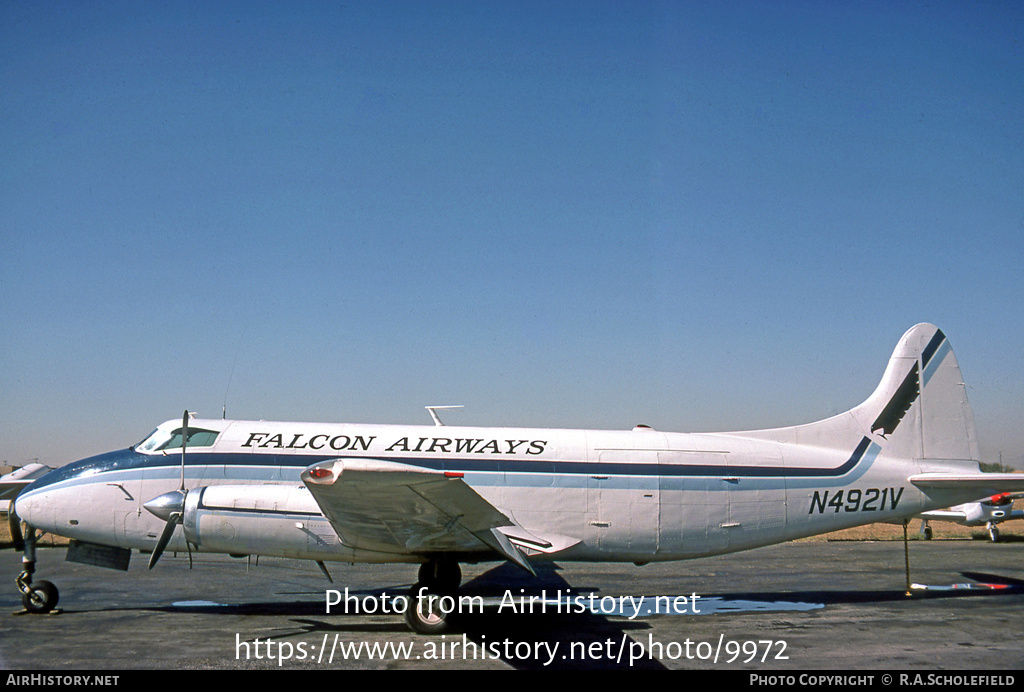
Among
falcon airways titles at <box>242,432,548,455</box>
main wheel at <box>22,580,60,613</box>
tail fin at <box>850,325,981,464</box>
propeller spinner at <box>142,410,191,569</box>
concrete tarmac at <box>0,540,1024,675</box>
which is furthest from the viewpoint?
tail fin at <box>850,325,981,464</box>

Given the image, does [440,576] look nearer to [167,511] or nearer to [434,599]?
[434,599]

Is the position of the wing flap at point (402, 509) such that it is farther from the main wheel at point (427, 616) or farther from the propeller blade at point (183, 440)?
the propeller blade at point (183, 440)

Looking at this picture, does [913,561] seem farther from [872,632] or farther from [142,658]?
[142,658]

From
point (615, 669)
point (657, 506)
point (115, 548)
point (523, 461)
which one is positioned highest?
point (523, 461)

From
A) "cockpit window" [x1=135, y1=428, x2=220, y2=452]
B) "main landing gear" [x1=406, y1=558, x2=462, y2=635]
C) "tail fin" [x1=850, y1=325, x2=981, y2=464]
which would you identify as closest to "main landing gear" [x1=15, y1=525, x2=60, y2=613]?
"cockpit window" [x1=135, y1=428, x2=220, y2=452]

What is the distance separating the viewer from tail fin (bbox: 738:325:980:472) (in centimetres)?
1250

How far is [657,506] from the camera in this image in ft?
36.8

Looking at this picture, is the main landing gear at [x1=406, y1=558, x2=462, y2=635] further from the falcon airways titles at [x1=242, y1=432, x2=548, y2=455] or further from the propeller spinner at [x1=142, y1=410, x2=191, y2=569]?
the propeller spinner at [x1=142, y1=410, x2=191, y2=569]

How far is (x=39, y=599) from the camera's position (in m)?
10.6

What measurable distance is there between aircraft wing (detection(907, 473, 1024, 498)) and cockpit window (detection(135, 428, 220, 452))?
1197 cm

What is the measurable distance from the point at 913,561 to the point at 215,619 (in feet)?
53.9

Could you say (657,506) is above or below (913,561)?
above
